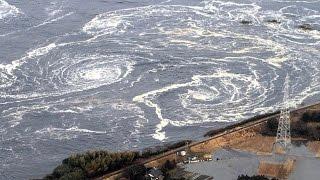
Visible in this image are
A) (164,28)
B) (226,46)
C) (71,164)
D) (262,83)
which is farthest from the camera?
(164,28)

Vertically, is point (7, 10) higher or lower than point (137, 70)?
higher

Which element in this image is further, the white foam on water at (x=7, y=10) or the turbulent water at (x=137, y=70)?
the white foam on water at (x=7, y=10)

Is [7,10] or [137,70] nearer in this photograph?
[137,70]

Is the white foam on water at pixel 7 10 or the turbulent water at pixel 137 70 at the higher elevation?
the white foam on water at pixel 7 10

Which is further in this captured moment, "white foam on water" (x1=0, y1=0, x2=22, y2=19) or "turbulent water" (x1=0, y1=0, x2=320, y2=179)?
"white foam on water" (x1=0, y1=0, x2=22, y2=19)

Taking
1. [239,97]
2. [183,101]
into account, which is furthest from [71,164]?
[239,97]

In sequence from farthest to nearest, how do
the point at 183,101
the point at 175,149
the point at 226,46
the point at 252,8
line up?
the point at 252,8, the point at 226,46, the point at 183,101, the point at 175,149

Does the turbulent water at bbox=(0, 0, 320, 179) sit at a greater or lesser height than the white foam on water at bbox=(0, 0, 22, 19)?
lesser

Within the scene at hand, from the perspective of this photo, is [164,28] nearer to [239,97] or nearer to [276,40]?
[276,40]
